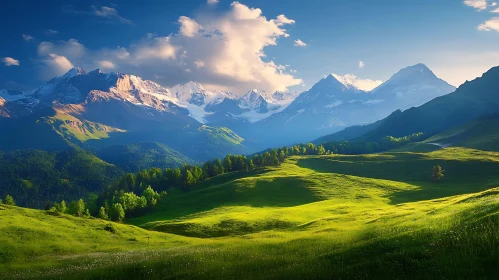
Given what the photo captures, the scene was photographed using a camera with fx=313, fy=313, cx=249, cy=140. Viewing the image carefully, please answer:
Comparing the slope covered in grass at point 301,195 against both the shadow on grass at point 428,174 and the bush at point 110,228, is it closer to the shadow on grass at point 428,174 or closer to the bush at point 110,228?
the shadow on grass at point 428,174

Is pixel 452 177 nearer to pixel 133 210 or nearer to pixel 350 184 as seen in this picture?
pixel 350 184

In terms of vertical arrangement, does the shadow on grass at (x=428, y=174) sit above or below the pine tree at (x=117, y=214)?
below

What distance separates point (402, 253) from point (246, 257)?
39.6ft

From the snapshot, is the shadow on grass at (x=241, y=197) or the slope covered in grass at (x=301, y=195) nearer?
the slope covered in grass at (x=301, y=195)

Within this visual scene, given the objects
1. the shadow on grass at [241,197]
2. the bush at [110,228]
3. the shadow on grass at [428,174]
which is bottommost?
the shadow on grass at [428,174]

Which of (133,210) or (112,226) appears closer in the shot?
(112,226)

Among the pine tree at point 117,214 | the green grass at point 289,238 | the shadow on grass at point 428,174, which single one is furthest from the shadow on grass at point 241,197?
the shadow on grass at point 428,174

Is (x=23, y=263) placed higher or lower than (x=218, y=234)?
higher

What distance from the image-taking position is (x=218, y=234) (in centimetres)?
6788

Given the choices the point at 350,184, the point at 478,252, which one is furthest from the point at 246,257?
the point at 350,184

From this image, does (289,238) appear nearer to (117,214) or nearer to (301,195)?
(301,195)

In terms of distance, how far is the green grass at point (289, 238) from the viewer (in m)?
17.1

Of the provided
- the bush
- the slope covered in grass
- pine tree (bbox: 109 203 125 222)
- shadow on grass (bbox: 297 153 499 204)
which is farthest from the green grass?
pine tree (bbox: 109 203 125 222)

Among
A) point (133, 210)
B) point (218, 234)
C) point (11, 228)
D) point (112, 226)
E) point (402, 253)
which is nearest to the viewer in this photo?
point (402, 253)
